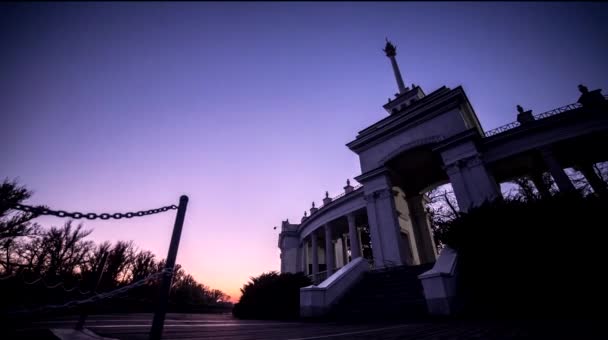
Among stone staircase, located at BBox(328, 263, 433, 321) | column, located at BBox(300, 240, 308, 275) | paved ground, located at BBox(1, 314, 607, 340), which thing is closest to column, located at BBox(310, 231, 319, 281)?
column, located at BBox(300, 240, 308, 275)

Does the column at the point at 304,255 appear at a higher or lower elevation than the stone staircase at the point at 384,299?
higher

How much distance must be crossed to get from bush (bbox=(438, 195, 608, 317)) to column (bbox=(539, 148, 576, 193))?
780 centimetres

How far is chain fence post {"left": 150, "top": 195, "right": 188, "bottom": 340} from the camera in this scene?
2.76 metres

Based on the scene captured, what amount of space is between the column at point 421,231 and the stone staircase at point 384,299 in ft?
28.0

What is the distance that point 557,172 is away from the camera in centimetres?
1272

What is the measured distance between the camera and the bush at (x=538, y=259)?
590 cm

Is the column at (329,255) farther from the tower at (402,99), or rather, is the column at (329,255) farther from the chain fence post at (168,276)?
the chain fence post at (168,276)

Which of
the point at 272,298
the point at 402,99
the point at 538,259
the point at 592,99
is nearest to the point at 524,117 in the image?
the point at 592,99

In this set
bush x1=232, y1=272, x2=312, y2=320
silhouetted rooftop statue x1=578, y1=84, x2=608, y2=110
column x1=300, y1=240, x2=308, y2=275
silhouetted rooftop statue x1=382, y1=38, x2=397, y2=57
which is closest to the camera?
bush x1=232, y1=272, x2=312, y2=320

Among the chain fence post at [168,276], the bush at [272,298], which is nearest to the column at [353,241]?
the bush at [272,298]

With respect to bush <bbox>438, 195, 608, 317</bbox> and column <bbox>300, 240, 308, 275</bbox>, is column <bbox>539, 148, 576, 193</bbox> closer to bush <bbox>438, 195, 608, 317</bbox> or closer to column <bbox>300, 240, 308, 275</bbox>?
bush <bbox>438, 195, 608, 317</bbox>

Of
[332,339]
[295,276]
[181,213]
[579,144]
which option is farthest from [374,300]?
[579,144]

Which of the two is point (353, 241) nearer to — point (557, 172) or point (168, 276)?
point (557, 172)

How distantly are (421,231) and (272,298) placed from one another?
46.1 feet
